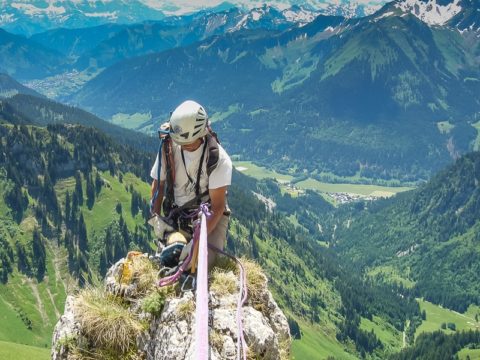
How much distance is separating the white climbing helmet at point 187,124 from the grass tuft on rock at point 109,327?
5.34 metres

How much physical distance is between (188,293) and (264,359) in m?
2.76

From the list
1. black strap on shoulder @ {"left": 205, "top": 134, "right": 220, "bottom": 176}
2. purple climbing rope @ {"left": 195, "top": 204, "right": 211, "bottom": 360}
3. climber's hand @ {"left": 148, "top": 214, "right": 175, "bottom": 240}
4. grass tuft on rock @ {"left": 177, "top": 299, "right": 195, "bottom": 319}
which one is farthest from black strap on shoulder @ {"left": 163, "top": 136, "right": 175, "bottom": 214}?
grass tuft on rock @ {"left": 177, "top": 299, "right": 195, "bottom": 319}

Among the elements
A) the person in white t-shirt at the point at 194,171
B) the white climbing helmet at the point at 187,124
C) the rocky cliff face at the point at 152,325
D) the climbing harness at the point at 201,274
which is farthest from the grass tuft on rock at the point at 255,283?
the white climbing helmet at the point at 187,124

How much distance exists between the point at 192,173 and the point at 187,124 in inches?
86.8

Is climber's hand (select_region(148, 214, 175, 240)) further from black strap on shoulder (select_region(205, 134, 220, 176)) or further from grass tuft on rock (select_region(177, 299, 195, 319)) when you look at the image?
grass tuft on rock (select_region(177, 299, 195, 319))

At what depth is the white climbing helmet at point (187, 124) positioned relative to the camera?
51.6ft

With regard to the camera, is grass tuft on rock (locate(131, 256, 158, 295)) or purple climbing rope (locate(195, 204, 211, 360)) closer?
purple climbing rope (locate(195, 204, 211, 360))

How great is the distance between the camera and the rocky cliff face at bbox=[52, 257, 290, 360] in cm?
1394

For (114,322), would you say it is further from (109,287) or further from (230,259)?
(230,259)

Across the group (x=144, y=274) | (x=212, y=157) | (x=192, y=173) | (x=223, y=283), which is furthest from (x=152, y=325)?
(x=212, y=157)

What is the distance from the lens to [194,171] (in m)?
17.4

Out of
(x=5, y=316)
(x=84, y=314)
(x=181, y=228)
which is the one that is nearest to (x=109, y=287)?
(x=84, y=314)

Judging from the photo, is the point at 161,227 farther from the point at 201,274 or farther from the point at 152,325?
the point at 201,274

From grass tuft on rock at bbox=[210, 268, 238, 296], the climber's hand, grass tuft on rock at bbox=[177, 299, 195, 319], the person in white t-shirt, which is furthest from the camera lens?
the climber's hand
